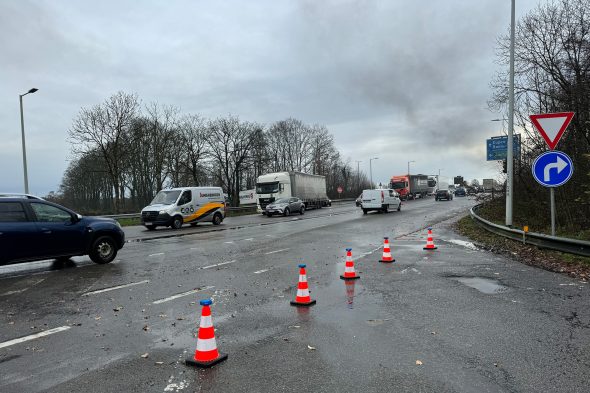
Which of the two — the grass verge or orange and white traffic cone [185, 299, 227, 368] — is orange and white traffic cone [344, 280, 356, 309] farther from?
the grass verge

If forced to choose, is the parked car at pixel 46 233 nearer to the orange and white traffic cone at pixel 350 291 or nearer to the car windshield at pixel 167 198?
the orange and white traffic cone at pixel 350 291

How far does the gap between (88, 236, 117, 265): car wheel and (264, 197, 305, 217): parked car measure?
23.6m

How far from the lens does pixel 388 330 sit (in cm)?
538

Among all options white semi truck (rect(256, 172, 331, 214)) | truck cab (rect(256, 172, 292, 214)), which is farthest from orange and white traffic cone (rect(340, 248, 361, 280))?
white semi truck (rect(256, 172, 331, 214))

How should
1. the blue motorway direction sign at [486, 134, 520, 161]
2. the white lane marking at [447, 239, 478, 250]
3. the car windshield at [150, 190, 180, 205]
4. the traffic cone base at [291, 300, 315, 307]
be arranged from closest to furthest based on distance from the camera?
the traffic cone base at [291, 300, 315, 307]
the white lane marking at [447, 239, 478, 250]
the blue motorway direction sign at [486, 134, 520, 161]
the car windshield at [150, 190, 180, 205]

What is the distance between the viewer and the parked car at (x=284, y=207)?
115 ft

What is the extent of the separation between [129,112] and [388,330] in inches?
1664

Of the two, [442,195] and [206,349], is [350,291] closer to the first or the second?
[206,349]

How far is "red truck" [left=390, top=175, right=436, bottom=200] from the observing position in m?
61.9

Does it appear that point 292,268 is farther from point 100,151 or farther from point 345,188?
point 345,188

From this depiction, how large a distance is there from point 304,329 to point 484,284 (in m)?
4.12

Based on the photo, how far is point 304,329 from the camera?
18.1 feet

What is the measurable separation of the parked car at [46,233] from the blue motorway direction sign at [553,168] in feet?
35.4

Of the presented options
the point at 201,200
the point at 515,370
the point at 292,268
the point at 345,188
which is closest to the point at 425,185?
the point at 345,188
